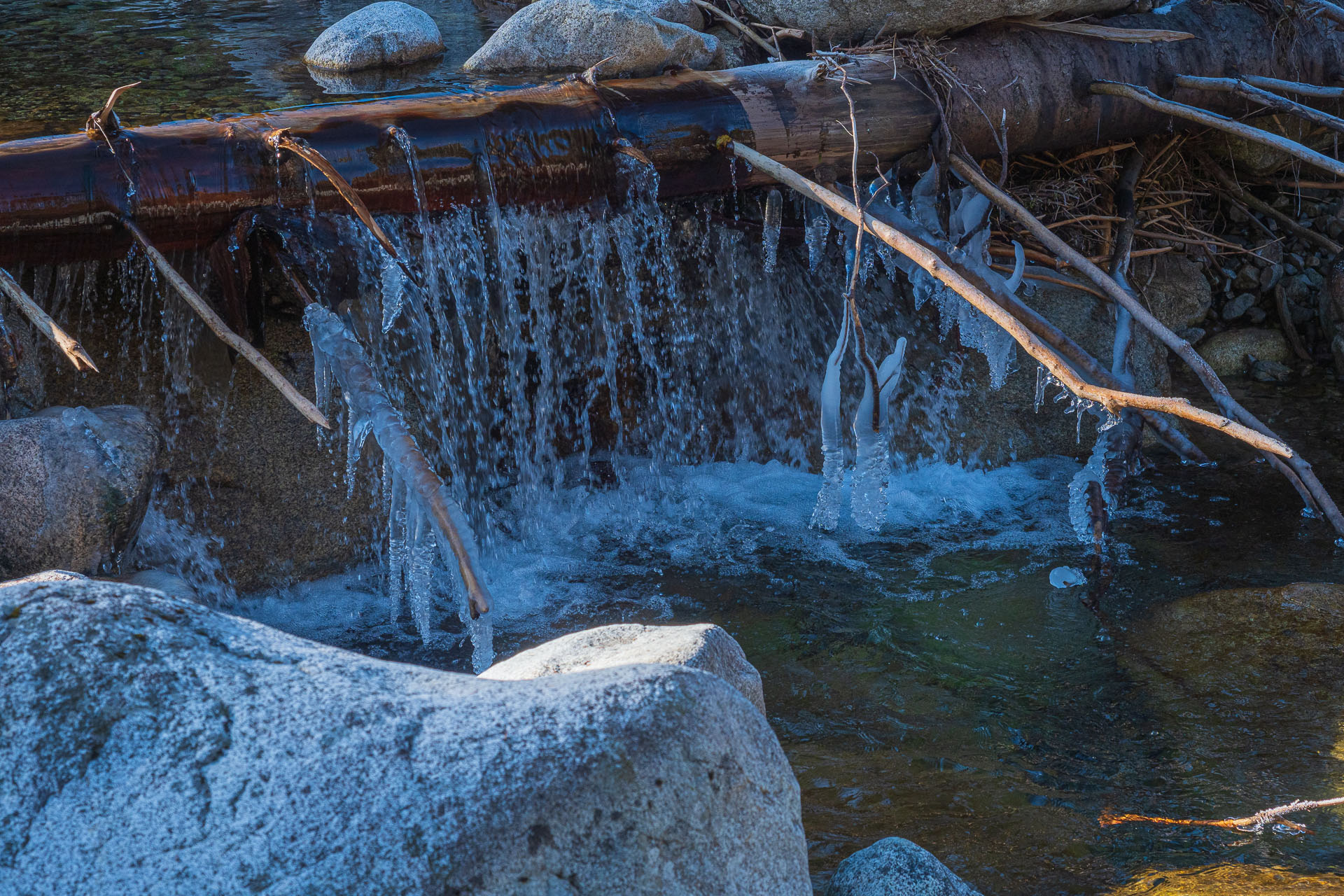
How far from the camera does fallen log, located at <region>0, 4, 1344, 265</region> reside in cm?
376

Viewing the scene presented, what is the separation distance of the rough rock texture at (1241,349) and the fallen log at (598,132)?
4.46 ft

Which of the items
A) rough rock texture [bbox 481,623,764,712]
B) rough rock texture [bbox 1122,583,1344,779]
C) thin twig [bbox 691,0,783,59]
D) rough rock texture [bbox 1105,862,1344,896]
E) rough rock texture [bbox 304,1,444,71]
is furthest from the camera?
rough rock texture [bbox 304,1,444,71]

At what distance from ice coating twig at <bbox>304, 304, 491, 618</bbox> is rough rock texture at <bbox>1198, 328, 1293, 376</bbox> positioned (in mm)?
4901

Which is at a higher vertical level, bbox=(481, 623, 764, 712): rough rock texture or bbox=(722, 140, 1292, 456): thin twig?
bbox=(722, 140, 1292, 456): thin twig

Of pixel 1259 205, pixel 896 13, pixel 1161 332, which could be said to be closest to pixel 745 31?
pixel 896 13

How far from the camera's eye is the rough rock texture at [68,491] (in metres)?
3.56

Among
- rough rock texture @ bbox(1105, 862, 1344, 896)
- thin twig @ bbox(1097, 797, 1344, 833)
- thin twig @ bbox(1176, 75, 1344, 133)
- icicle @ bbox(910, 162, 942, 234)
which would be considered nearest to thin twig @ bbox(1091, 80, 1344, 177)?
thin twig @ bbox(1176, 75, 1344, 133)

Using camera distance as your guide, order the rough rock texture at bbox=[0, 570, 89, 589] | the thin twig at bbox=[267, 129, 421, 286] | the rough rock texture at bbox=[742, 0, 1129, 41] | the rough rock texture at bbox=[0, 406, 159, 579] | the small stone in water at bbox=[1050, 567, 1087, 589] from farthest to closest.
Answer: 1. the rough rock texture at bbox=[742, 0, 1129, 41]
2. the small stone in water at bbox=[1050, 567, 1087, 589]
3. the rough rock texture at bbox=[0, 406, 159, 579]
4. the thin twig at bbox=[267, 129, 421, 286]
5. the rough rock texture at bbox=[0, 570, 89, 589]

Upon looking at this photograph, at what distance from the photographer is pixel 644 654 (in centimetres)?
235

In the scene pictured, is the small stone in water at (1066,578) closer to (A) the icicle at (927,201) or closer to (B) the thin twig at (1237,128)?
(A) the icicle at (927,201)

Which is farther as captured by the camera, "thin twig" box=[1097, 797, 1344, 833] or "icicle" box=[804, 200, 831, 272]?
"icicle" box=[804, 200, 831, 272]

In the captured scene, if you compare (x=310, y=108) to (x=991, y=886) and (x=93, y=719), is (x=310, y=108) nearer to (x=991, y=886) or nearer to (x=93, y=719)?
(x=93, y=719)

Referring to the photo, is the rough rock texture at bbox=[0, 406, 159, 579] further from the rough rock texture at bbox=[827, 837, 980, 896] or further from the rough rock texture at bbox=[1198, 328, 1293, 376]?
the rough rock texture at bbox=[1198, 328, 1293, 376]

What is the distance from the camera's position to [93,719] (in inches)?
63.9
